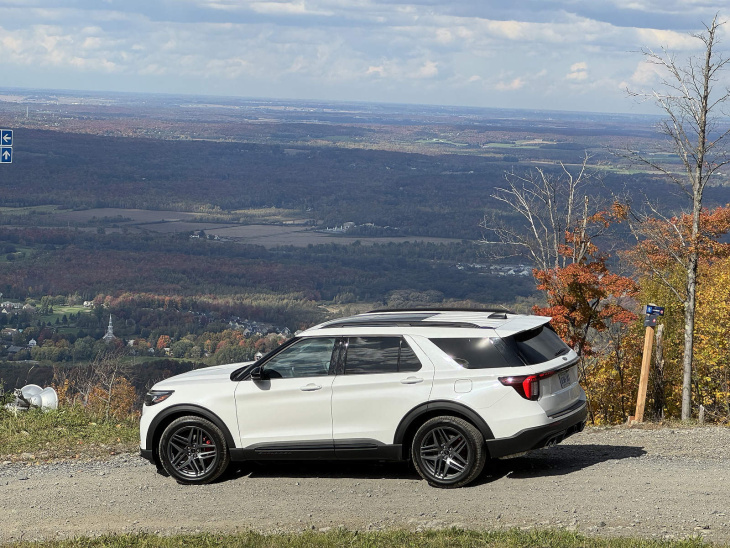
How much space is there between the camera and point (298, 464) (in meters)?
9.20

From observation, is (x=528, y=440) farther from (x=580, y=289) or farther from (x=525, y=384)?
(x=580, y=289)

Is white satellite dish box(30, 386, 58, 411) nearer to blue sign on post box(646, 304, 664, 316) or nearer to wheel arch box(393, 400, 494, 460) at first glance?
wheel arch box(393, 400, 494, 460)

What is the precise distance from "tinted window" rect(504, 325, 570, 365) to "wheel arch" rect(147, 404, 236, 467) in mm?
2744

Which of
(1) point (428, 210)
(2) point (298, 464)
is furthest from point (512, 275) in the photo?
(2) point (298, 464)

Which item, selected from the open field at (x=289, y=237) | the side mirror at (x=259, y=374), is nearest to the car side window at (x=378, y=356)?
the side mirror at (x=259, y=374)

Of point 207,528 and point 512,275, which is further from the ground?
point 207,528

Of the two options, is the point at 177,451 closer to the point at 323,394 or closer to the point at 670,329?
the point at 323,394

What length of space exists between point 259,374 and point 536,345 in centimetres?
251

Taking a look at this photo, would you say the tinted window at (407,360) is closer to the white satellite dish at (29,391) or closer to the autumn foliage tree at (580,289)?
the white satellite dish at (29,391)

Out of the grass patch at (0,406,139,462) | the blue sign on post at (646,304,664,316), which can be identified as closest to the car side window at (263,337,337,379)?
the grass patch at (0,406,139,462)

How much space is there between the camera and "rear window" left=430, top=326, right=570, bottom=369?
7.93 metres

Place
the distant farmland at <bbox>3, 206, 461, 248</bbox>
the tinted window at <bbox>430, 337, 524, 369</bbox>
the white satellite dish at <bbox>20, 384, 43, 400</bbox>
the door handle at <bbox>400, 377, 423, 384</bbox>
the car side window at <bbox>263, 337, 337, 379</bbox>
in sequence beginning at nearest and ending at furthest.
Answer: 1. the tinted window at <bbox>430, 337, 524, 369</bbox>
2. the door handle at <bbox>400, 377, 423, 384</bbox>
3. the car side window at <bbox>263, 337, 337, 379</bbox>
4. the white satellite dish at <bbox>20, 384, 43, 400</bbox>
5. the distant farmland at <bbox>3, 206, 461, 248</bbox>

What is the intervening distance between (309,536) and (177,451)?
7.35 ft

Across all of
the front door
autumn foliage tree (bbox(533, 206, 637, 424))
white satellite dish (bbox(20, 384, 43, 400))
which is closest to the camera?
the front door
